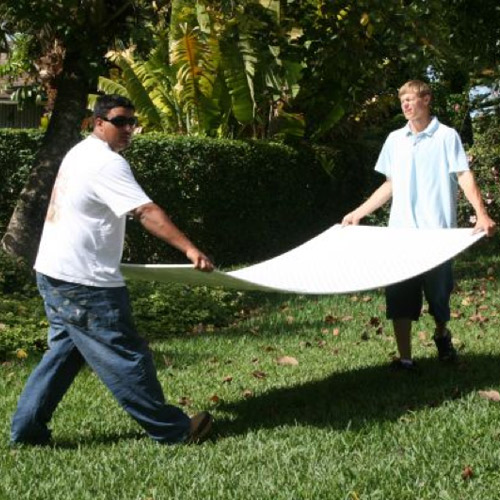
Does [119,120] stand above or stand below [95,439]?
above

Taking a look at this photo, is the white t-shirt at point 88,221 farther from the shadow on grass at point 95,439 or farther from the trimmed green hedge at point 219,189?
the trimmed green hedge at point 219,189

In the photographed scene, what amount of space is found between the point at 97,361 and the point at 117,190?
90cm

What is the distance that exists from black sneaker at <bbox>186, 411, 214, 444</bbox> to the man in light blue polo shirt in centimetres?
183

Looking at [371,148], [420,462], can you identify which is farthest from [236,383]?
[371,148]

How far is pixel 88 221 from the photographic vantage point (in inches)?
209

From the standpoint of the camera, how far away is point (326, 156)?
19016mm

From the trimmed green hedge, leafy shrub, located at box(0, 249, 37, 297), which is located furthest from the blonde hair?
the trimmed green hedge

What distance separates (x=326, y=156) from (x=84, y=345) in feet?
45.8

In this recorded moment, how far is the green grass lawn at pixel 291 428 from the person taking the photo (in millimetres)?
4793

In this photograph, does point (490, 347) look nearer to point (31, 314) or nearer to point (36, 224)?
point (31, 314)

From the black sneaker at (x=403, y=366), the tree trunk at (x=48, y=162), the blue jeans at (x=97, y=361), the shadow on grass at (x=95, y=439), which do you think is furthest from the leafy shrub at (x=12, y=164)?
the blue jeans at (x=97, y=361)

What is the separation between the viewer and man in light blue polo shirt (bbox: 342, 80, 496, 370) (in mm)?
6691

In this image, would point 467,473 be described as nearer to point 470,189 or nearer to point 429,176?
point 470,189

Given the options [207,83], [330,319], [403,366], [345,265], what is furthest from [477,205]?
[207,83]
